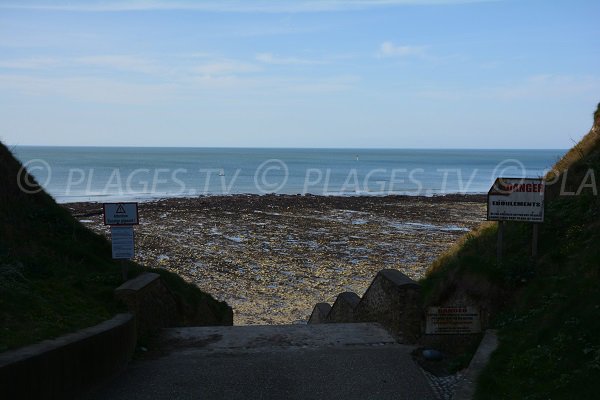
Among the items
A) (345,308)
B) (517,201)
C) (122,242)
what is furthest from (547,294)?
(122,242)

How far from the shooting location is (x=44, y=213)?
1123 cm

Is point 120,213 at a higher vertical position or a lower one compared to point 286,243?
higher

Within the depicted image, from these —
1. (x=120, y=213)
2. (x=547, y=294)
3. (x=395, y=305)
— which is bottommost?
(x=395, y=305)

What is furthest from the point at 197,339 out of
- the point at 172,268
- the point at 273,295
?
the point at 172,268

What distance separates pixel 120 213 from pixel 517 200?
225 inches

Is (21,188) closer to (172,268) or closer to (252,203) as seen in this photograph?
(172,268)

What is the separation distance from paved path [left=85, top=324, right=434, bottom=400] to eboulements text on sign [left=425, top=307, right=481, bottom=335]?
22.3 inches

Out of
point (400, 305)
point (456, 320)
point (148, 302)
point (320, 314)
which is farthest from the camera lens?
point (320, 314)

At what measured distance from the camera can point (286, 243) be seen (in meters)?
27.2

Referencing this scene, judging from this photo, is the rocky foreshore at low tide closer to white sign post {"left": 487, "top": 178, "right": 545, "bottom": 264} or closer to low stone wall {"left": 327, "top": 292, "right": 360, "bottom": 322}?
low stone wall {"left": 327, "top": 292, "right": 360, "bottom": 322}

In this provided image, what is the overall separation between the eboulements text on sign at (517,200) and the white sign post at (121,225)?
5180 mm

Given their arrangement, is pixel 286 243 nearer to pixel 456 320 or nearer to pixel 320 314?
pixel 320 314

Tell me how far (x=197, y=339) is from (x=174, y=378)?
2050 mm

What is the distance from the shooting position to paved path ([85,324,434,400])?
601 cm
